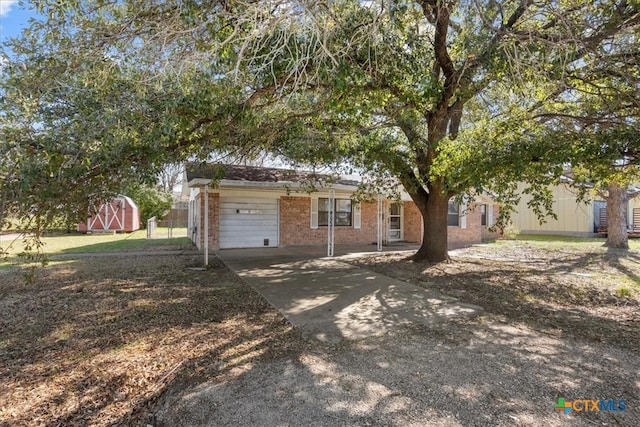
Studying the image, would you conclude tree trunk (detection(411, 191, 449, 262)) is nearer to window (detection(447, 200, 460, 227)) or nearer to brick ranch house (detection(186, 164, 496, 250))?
brick ranch house (detection(186, 164, 496, 250))

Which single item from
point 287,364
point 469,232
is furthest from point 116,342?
point 469,232

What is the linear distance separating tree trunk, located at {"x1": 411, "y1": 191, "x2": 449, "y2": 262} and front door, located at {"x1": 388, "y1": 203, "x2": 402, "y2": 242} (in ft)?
22.9

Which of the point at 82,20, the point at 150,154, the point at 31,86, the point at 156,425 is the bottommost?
the point at 156,425

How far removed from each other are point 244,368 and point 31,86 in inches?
192

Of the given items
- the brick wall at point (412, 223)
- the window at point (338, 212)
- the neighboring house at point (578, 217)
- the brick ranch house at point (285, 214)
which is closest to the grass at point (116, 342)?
the brick ranch house at point (285, 214)

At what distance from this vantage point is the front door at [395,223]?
57.3 feet

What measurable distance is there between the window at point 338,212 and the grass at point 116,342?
802cm

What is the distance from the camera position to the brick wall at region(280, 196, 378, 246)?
14.5m

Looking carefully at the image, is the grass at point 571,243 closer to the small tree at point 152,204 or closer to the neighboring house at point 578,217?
the neighboring house at point 578,217

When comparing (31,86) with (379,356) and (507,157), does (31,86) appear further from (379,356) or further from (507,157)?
(507,157)

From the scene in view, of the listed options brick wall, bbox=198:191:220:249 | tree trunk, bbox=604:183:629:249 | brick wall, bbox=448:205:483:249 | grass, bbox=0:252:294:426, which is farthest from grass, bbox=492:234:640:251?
grass, bbox=0:252:294:426

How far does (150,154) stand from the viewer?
4559 millimetres

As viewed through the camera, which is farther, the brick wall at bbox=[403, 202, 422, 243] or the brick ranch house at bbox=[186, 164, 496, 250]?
the brick wall at bbox=[403, 202, 422, 243]

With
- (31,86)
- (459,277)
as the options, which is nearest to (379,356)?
(459,277)
